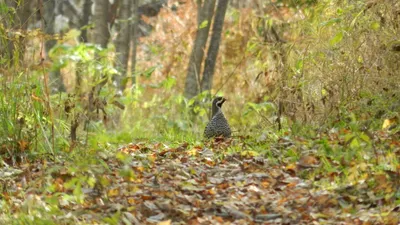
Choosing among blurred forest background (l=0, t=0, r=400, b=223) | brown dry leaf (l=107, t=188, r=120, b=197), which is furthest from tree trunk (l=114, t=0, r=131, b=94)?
brown dry leaf (l=107, t=188, r=120, b=197)

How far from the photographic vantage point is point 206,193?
711 centimetres

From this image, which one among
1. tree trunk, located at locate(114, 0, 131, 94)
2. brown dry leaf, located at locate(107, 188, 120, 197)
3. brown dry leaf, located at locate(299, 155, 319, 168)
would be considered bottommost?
brown dry leaf, located at locate(107, 188, 120, 197)

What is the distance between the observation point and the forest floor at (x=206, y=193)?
622 centimetres

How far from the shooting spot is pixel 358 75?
9922mm

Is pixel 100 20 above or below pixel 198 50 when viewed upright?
above

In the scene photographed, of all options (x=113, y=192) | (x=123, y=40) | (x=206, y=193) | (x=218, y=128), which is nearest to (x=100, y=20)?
(x=123, y=40)

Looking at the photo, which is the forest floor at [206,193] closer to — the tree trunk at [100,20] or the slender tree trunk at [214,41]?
the slender tree trunk at [214,41]

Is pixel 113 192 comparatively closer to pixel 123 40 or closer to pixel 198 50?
pixel 198 50

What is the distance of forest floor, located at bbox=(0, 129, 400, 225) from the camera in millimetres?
6219

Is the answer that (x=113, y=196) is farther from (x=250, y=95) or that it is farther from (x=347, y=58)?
(x=250, y=95)

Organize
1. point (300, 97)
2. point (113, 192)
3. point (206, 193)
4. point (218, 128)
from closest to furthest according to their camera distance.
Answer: point (113, 192) < point (206, 193) < point (218, 128) < point (300, 97)

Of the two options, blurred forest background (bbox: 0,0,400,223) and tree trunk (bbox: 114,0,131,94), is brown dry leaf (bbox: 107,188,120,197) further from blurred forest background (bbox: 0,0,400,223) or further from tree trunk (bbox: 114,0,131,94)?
tree trunk (bbox: 114,0,131,94)

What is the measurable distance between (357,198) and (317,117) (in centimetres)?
371

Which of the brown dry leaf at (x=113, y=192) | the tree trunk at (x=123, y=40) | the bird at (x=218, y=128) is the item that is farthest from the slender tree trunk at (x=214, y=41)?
the brown dry leaf at (x=113, y=192)
